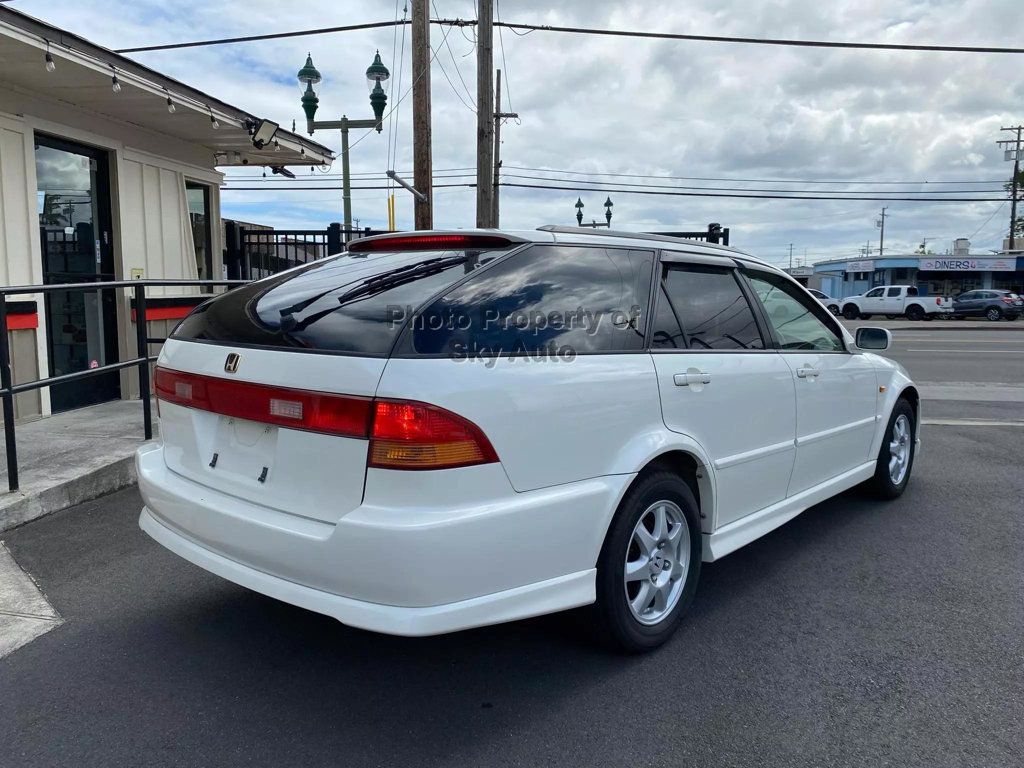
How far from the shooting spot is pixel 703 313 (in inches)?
143

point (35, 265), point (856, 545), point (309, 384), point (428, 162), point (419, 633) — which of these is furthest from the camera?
point (428, 162)

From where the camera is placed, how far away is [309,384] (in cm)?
257

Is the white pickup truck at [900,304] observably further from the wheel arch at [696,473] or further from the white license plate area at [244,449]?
the white license plate area at [244,449]

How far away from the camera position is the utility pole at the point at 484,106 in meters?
14.6

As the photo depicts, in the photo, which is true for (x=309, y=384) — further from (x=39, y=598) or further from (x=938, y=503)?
(x=938, y=503)

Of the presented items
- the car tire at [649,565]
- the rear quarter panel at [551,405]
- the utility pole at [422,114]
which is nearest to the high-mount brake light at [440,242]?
the rear quarter panel at [551,405]

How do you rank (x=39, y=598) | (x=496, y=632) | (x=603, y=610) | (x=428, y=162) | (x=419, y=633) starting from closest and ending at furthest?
(x=419, y=633) → (x=603, y=610) → (x=496, y=632) → (x=39, y=598) → (x=428, y=162)

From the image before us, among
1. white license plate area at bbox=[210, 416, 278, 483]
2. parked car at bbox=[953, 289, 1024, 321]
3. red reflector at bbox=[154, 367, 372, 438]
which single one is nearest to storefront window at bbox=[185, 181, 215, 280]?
red reflector at bbox=[154, 367, 372, 438]

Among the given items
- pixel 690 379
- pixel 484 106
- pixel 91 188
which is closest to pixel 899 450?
pixel 690 379

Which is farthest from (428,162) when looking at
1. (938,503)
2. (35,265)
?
(938,503)

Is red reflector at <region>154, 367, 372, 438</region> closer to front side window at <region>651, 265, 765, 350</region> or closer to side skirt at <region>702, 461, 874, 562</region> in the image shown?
front side window at <region>651, 265, 765, 350</region>

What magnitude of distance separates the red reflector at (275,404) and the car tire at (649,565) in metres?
1.08

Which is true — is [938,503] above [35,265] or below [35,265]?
below

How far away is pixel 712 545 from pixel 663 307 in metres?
1.08
